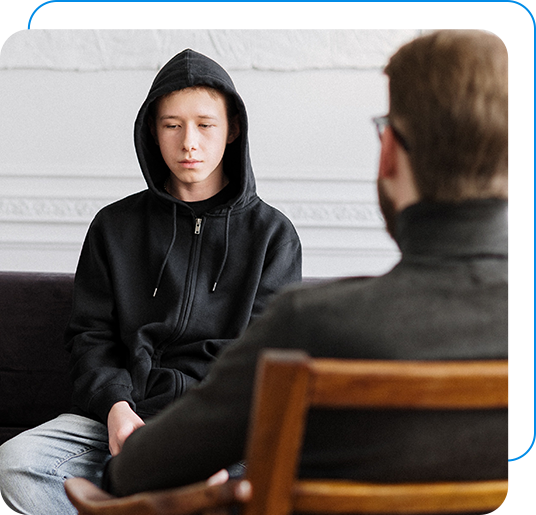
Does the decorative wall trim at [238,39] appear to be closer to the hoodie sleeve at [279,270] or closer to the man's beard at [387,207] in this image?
the hoodie sleeve at [279,270]

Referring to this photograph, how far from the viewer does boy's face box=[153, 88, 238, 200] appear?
63.4 inches

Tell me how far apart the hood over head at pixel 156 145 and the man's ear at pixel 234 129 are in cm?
1

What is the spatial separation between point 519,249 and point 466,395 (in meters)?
1.24

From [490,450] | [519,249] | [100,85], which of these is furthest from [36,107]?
[490,450]

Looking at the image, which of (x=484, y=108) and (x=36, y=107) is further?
(x=36, y=107)

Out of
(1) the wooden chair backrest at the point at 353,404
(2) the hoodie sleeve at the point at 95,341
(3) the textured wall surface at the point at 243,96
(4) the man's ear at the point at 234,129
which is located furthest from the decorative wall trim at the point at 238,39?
(1) the wooden chair backrest at the point at 353,404

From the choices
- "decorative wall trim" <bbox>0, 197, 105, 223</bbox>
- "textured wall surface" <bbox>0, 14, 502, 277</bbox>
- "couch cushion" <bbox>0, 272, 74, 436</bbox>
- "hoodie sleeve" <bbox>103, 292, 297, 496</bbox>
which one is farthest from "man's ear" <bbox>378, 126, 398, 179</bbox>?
"decorative wall trim" <bbox>0, 197, 105, 223</bbox>

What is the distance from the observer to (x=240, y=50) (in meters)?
2.26

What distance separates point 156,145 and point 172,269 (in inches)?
15.0

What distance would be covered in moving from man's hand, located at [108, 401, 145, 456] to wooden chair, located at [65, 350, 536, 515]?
0.68 metres

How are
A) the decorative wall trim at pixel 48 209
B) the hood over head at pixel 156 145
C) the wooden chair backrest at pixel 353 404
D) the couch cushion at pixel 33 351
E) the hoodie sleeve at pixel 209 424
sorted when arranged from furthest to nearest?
1. the decorative wall trim at pixel 48 209
2. the couch cushion at pixel 33 351
3. the hood over head at pixel 156 145
4. the hoodie sleeve at pixel 209 424
5. the wooden chair backrest at pixel 353 404

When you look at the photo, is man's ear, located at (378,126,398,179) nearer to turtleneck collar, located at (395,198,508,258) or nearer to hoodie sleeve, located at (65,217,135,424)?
turtleneck collar, located at (395,198,508,258)

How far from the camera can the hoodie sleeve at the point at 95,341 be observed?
1.52 m

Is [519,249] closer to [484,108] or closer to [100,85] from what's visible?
[484,108]
